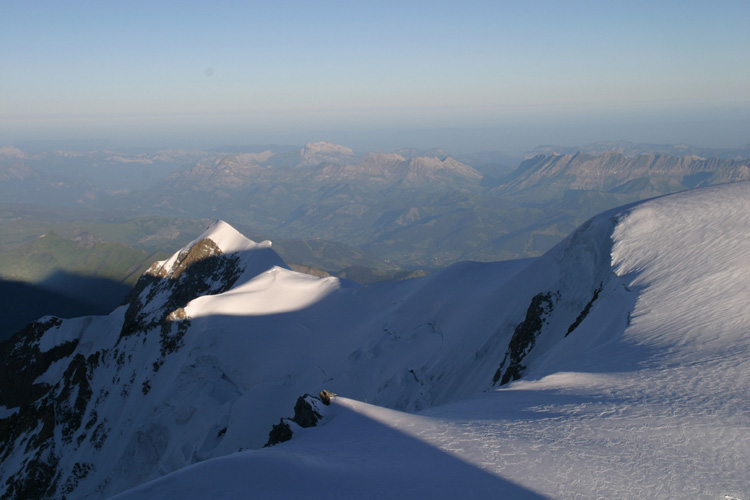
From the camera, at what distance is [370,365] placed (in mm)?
51781

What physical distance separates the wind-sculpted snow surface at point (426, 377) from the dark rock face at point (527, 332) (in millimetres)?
200

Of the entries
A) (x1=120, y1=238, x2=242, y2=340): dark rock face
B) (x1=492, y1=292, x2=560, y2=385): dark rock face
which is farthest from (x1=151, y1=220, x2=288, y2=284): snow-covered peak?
(x1=492, y1=292, x2=560, y2=385): dark rock face

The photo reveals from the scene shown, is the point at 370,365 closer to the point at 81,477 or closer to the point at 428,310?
the point at 428,310

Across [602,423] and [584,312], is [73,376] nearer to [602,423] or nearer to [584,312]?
[584,312]

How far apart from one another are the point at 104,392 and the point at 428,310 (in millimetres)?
48632

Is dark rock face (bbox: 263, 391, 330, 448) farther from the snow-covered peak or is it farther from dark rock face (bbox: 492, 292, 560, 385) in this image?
the snow-covered peak

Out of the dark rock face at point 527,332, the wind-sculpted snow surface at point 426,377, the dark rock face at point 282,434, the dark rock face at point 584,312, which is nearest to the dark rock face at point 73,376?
the wind-sculpted snow surface at point 426,377

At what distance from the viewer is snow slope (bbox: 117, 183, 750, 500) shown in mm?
13820

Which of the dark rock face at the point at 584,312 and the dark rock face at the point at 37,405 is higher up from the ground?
the dark rock face at the point at 584,312

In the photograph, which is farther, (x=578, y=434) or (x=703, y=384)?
(x=703, y=384)

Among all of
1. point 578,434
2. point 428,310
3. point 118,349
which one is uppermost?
point 578,434

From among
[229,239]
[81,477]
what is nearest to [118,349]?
[81,477]

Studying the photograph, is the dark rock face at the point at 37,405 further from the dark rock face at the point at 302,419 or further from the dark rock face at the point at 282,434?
the dark rock face at the point at 302,419

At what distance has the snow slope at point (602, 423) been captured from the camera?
1382 centimetres
